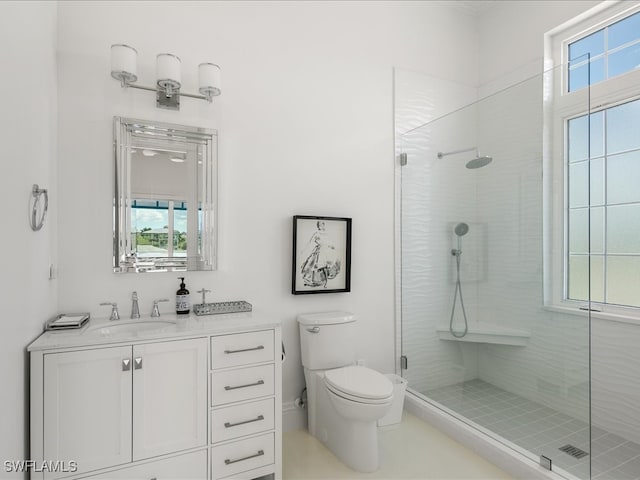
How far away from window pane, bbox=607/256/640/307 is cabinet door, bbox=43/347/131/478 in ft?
9.02

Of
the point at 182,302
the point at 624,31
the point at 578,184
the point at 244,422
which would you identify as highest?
the point at 624,31

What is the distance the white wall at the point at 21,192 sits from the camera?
4.16ft

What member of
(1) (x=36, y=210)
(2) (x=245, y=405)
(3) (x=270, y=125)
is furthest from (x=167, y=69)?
(2) (x=245, y=405)

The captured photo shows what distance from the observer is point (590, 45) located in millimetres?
2576

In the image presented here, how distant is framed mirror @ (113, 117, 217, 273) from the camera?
2049 millimetres

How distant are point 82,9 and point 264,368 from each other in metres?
2.13

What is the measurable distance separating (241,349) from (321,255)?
95cm

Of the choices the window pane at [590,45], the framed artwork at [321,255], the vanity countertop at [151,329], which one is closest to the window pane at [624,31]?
the window pane at [590,45]

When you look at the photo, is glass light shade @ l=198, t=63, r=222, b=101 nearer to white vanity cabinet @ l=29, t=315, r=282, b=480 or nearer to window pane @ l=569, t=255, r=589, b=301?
white vanity cabinet @ l=29, t=315, r=282, b=480

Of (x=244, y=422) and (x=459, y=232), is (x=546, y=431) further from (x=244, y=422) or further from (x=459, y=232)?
(x=244, y=422)

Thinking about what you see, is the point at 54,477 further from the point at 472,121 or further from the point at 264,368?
the point at 472,121

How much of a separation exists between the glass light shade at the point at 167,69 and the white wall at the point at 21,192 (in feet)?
1.60

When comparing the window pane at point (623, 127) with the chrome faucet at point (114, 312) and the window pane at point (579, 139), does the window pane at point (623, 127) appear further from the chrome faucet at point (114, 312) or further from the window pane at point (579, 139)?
the chrome faucet at point (114, 312)

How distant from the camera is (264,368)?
1914 millimetres
